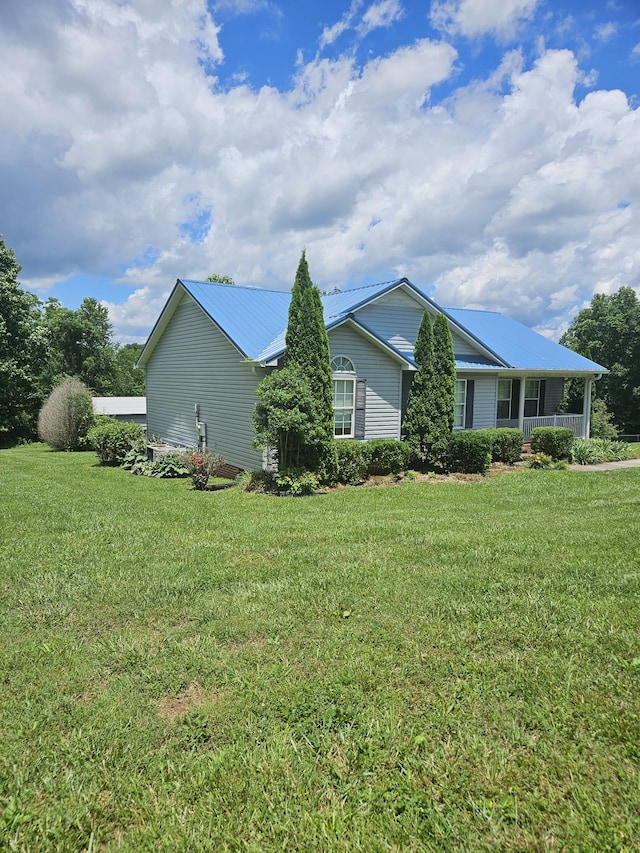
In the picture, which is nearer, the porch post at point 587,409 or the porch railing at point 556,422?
the porch railing at point 556,422

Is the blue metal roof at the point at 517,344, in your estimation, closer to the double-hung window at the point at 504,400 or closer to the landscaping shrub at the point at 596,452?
the double-hung window at the point at 504,400

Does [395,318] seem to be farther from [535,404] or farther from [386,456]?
[535,404]

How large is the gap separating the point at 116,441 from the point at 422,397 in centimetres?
909

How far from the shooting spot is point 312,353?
38.5 ft

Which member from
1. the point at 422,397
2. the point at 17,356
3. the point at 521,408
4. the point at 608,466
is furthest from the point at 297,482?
the point at 17,356

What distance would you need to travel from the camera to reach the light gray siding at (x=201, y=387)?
45.7ft

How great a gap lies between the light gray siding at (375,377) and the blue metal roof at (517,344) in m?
4.30

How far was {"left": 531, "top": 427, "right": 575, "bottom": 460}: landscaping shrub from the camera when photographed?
15953 millimetres

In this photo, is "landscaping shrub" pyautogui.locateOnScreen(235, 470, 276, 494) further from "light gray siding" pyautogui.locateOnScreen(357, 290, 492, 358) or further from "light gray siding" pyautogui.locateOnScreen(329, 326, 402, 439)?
"light gray siding" pyautogui.locateOnScreen(357, 290, 492, 358)

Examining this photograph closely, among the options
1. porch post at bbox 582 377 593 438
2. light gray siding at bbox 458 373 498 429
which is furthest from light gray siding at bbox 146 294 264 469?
porch post at bbox 582 377 593 438

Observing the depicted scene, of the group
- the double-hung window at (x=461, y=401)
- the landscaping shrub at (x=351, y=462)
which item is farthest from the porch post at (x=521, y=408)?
the landscaping shrub at (x=351, y=462)

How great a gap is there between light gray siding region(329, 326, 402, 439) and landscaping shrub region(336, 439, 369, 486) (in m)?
1.98

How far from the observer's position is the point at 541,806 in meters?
2.54

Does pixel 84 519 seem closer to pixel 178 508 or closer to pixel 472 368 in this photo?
pixel 178 508
